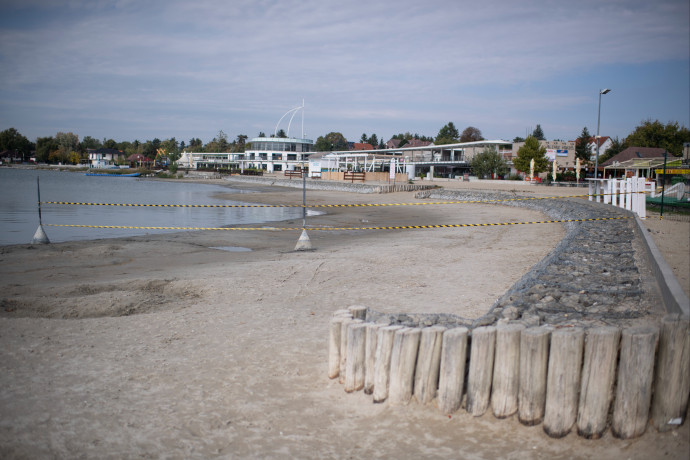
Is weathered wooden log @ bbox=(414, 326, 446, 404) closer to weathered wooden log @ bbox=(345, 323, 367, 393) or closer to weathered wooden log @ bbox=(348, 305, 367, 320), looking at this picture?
weathered wooden log @ bbox=(345, 323, 367, 393)

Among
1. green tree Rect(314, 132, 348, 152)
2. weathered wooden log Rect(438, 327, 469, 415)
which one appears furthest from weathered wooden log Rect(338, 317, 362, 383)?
green tree Rect(314, 132, 348, 152)

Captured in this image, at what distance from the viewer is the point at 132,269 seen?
12.2m

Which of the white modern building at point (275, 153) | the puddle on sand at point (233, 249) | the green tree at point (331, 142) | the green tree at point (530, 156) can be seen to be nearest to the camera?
the puddle on sand at point (233, 249)

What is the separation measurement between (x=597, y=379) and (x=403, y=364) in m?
1.56

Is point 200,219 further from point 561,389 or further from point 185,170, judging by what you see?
point 185,170

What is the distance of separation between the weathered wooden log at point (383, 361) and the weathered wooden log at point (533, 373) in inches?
44.6

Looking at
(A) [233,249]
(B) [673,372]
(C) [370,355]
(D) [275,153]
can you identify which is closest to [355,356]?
(C) [370,355]

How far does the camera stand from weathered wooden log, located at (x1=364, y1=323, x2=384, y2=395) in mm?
4723

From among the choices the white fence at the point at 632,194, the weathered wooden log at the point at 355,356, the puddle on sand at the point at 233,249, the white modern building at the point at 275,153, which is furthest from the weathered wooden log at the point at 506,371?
the white modern building at the point at 275,153

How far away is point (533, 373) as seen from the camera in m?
3.98

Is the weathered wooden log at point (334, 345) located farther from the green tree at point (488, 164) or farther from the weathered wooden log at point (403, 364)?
the green tree at point (488, 164)

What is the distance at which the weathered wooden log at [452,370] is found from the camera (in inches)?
167

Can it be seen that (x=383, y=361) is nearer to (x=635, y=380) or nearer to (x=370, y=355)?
(x=370, y=355)

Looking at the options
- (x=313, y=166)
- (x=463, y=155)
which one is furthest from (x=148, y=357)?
(x=463, y=155)
